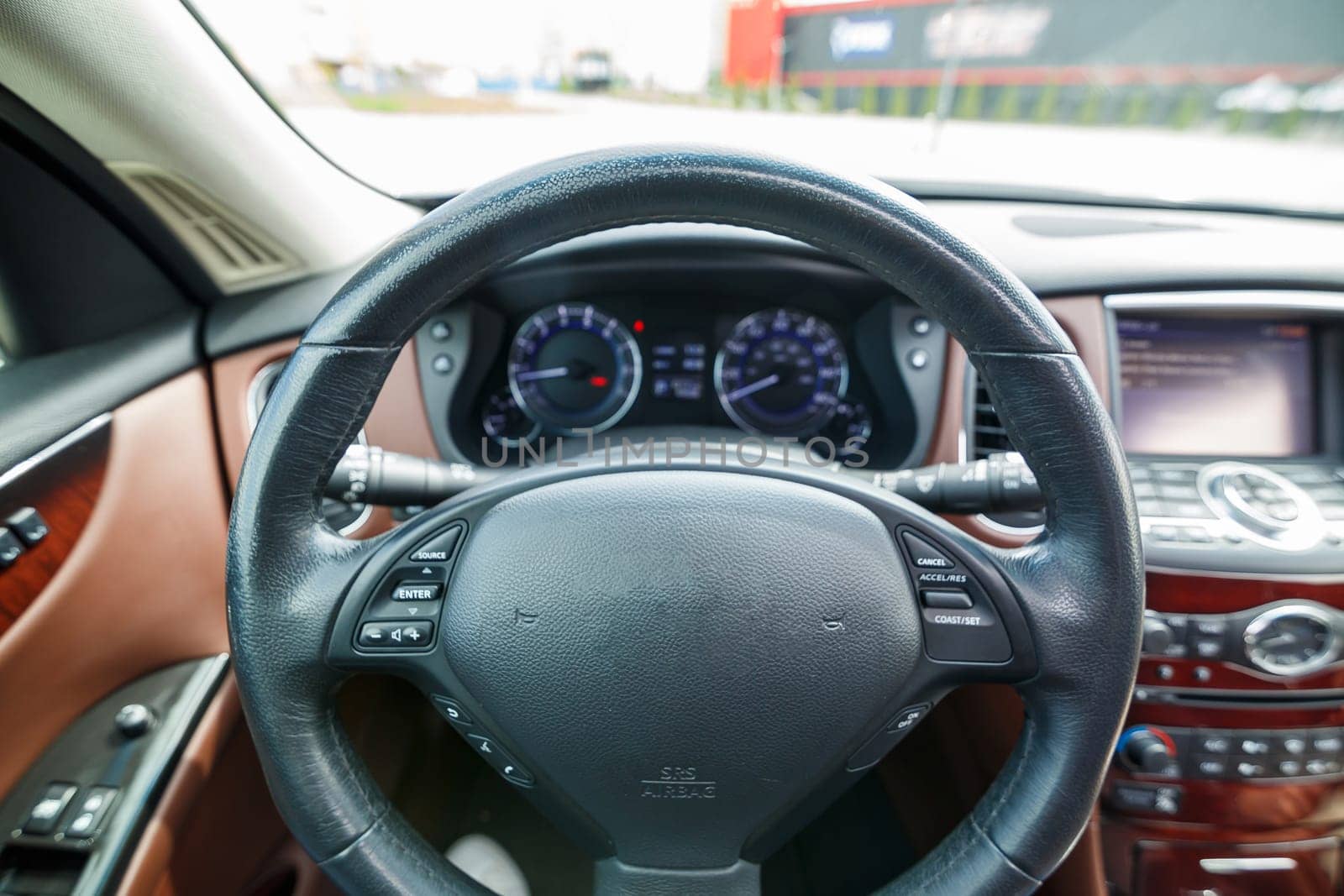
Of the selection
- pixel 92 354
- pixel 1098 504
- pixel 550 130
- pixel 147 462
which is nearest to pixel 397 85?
pixel 550 130

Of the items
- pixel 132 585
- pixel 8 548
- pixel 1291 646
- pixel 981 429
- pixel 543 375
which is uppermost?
pixel 543 375

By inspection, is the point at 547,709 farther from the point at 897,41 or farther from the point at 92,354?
the point at 897,41

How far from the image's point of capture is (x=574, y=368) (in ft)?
5.62

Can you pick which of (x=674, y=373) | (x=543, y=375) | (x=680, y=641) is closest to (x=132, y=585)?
(x=543, y=375)

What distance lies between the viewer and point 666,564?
0.85 meters

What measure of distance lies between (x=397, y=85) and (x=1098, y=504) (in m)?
1.87

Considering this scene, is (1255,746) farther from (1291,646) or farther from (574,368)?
(574,368)

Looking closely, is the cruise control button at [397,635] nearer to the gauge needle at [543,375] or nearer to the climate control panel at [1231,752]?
the gauge needle at [543,375]

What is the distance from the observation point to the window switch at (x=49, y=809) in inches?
42.9

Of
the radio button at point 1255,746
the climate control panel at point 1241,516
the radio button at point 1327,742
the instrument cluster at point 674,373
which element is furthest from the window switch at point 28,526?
the radio button at point 1327,742

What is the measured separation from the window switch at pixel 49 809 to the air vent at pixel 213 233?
0.88 m

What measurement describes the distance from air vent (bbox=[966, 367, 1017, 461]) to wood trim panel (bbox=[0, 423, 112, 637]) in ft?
4.86

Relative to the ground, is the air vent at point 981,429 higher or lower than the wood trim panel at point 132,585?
higher

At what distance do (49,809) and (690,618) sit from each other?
974 millimetres
